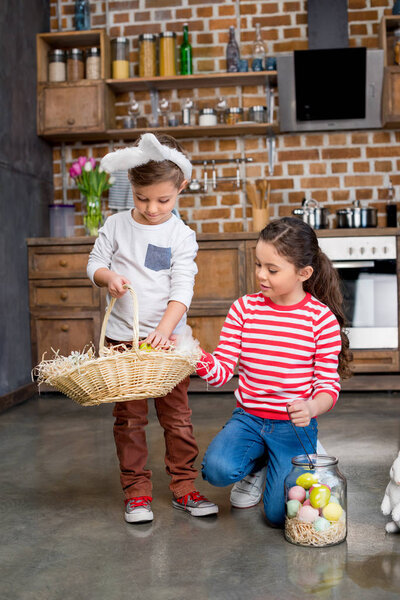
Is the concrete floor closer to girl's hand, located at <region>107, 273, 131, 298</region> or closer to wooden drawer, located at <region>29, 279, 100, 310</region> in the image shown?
girl's hand, located at <region>107, 273, 131, 298</region>

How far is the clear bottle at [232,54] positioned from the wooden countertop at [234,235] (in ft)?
3.67

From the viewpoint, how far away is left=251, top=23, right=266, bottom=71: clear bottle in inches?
177

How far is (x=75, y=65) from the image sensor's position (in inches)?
180

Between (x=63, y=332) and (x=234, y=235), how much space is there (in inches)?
45.3

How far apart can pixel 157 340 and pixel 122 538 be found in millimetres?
530

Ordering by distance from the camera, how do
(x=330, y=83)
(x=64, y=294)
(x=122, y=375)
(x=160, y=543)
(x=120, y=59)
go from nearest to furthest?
(x=122, y=375), (x=160, y=543), (x=64, y=294), (x=330, y=83), (x=120, y=59)

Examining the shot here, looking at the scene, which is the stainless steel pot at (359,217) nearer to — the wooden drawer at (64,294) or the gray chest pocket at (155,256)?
the wooden drawer at (64,294)

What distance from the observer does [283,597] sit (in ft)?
5.01

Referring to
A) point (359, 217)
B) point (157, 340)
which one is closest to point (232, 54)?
point (359, 217)

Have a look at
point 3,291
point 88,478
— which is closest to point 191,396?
point 3,291

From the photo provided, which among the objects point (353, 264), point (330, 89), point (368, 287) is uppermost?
point (330, 89)

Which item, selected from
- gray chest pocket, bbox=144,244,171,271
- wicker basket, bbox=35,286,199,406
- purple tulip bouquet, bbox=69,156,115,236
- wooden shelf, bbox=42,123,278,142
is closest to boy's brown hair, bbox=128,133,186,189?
gray chest pocket, bbox=144,244,171,271

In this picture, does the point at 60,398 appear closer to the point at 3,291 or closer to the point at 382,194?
the point at 3,291

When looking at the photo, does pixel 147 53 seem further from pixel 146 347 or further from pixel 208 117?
pixel 146 347
